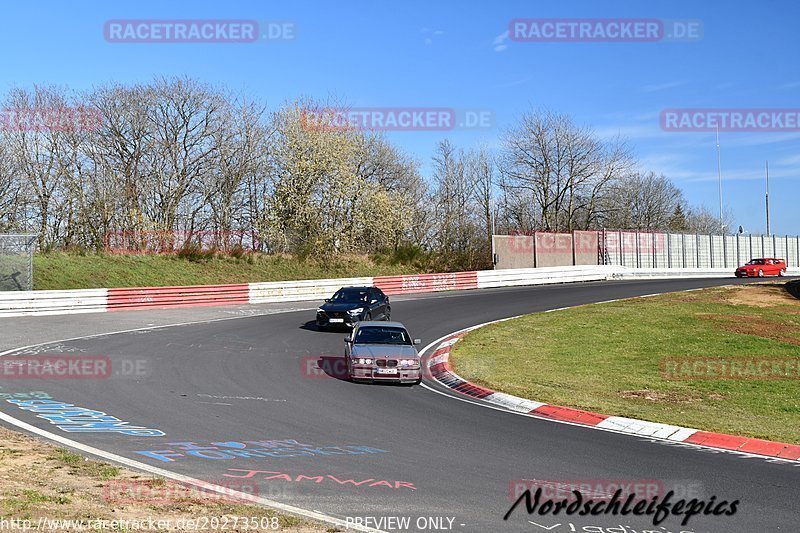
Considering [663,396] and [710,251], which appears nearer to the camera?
[663,396]

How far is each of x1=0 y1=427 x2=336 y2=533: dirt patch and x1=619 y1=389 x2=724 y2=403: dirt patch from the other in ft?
34.8

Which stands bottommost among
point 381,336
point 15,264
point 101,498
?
point 101,498

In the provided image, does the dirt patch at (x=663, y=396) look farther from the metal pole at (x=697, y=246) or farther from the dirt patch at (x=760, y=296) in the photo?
the metal pole at (x=697, y=246)

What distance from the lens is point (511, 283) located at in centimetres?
4588

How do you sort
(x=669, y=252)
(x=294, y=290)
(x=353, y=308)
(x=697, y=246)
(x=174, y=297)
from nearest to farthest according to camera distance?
(x=353, y=308) → (x=174, y=297) → (x=294, y=290) → (x=669, y=252) → (x=697, y=246)

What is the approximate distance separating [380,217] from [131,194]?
61.1 feet

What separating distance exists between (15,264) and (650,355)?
2809 cm

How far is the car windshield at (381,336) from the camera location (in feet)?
58.1

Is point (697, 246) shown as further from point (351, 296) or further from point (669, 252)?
point (351, 296)

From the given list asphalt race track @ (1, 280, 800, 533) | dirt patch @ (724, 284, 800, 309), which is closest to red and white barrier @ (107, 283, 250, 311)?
asphalt race track @ (1, 280, 800, 533)

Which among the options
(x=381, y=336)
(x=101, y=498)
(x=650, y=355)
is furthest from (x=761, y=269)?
(x=101, y=498)

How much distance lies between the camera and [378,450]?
32.2 ft

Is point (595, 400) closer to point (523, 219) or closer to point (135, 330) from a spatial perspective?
point (135, 330)

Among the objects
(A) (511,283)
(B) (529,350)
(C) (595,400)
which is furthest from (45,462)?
(A) (511,283)
